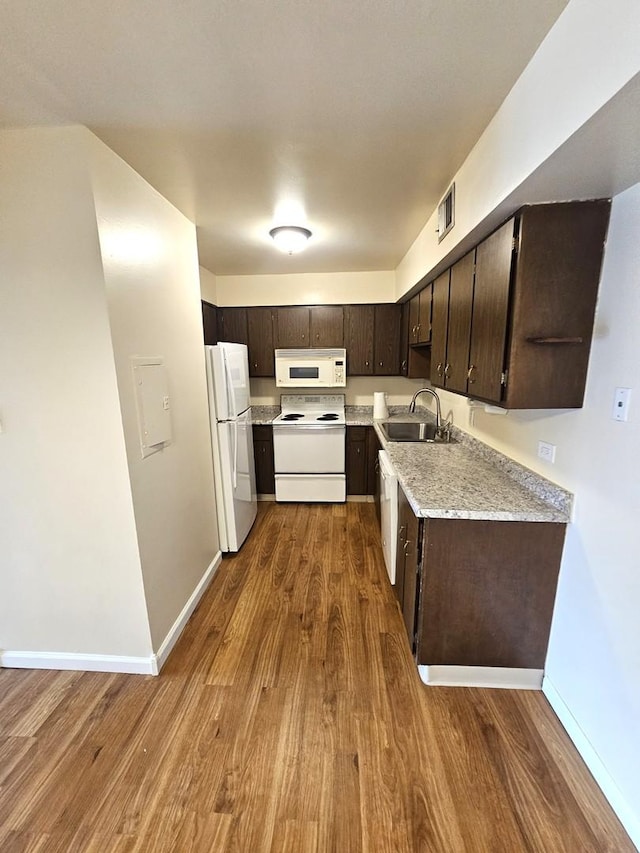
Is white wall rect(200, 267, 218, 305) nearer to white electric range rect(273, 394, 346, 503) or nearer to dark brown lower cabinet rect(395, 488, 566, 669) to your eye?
white electric range rect(273, 394, 346, 503)

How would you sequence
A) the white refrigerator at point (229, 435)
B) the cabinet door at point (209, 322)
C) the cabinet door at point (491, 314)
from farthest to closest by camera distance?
the cabinet door at point (209, 322) < the white refrigerator at point (229, 435) < the cabinet door at point (491, 314)

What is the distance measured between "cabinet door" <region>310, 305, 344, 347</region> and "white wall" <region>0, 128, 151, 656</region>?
262cm

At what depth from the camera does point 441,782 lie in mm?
1320

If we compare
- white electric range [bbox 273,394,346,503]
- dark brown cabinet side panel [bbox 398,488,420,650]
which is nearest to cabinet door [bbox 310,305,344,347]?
white electric range [bbox 273,394,346,503]

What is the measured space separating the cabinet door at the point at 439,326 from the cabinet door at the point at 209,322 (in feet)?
6.80

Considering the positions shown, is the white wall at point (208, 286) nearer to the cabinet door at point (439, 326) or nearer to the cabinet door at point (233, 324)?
the cabinet door at point (233, 324)

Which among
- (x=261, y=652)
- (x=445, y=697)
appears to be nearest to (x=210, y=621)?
(x=261, y=652)

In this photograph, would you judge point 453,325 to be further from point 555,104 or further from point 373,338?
point 373,338

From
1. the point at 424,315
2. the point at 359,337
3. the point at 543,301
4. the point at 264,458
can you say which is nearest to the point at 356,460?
the point at 264,458

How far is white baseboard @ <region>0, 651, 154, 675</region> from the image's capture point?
71.3 inches

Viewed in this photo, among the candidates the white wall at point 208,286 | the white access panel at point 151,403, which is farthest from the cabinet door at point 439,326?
the white wall at point 208,286

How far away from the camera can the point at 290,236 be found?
2.52 m

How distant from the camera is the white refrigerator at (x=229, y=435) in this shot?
2.59 metres

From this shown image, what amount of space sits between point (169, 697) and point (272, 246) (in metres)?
3.08
